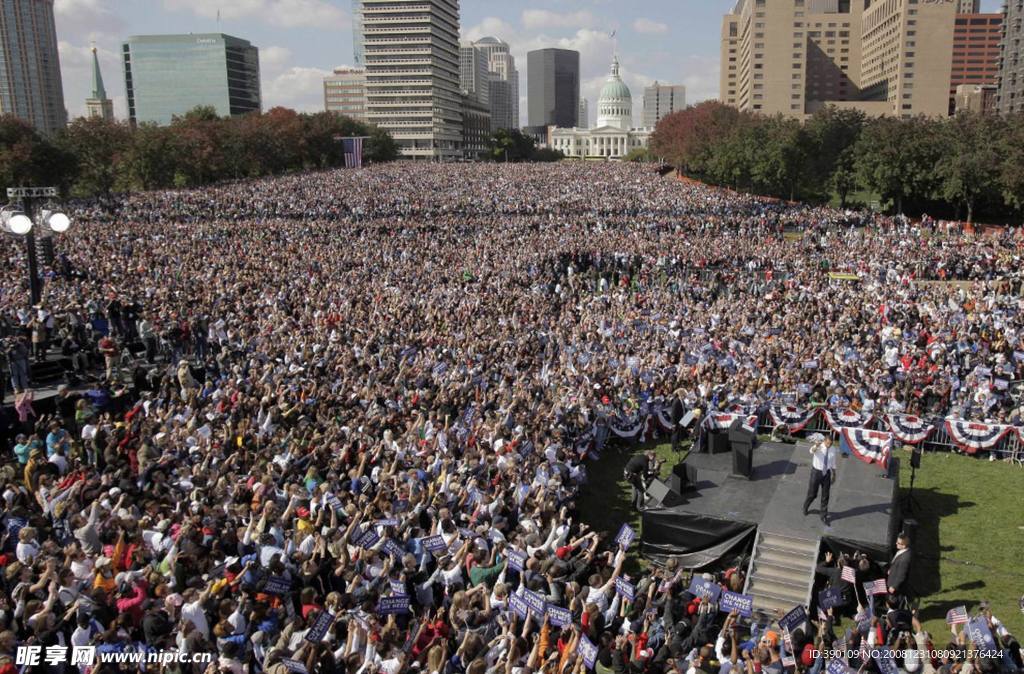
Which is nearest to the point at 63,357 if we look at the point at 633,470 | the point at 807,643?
the point at 633,470

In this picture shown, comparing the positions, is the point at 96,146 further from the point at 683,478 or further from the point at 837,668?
the point at 837,668

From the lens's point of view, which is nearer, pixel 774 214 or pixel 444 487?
pixel 444 487

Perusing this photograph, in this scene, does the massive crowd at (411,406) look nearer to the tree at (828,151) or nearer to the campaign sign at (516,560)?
the campaign sign at (516,560)

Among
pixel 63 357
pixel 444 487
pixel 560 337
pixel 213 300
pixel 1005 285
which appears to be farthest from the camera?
pixel 1005 285

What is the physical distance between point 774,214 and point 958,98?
130m

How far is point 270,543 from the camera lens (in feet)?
32.0

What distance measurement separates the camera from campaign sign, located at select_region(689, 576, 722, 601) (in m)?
9.83

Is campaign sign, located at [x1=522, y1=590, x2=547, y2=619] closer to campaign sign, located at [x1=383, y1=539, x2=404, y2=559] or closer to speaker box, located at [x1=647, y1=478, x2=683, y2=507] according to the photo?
campaign sign, located at [x1=383, y1=539, x2=404, y2=559]

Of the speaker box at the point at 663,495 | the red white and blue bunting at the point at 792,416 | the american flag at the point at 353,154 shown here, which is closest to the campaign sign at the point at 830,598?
the speaker box at the point at 663,495

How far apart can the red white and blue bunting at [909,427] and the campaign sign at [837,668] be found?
10.4 m

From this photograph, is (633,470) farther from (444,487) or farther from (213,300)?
(213,300)

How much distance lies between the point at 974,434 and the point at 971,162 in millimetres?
39296

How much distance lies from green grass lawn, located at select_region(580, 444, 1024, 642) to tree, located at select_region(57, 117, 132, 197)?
7271 centimetres

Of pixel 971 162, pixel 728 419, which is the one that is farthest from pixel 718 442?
pixel 971 162
